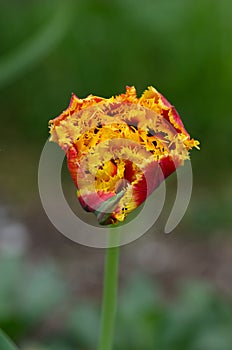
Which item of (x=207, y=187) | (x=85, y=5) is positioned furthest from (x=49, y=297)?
(x=85, y=5)

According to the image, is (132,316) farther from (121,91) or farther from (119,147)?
(121,91)

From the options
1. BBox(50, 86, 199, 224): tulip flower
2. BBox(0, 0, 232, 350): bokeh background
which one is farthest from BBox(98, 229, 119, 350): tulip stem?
BBox(0, 0, 232, 350): bokeh background

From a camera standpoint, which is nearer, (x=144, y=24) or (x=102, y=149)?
(x=102, y=149)

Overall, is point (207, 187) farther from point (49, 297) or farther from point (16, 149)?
point (49, 297)

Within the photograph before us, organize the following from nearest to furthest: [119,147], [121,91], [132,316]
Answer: [119,147]
[132,316]
[121,91]

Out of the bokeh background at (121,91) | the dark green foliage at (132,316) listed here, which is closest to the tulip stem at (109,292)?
the dark green foliage at (132,316)

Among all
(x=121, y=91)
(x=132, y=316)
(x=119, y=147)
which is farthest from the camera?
(x=121, y=91)

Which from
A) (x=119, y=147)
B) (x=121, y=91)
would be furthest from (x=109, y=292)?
(x=121, y=91)

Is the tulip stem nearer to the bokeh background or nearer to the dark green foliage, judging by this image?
the dark green foliage

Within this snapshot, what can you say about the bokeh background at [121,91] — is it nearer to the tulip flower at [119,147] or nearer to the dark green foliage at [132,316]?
the dark green foliage at [132,316]
